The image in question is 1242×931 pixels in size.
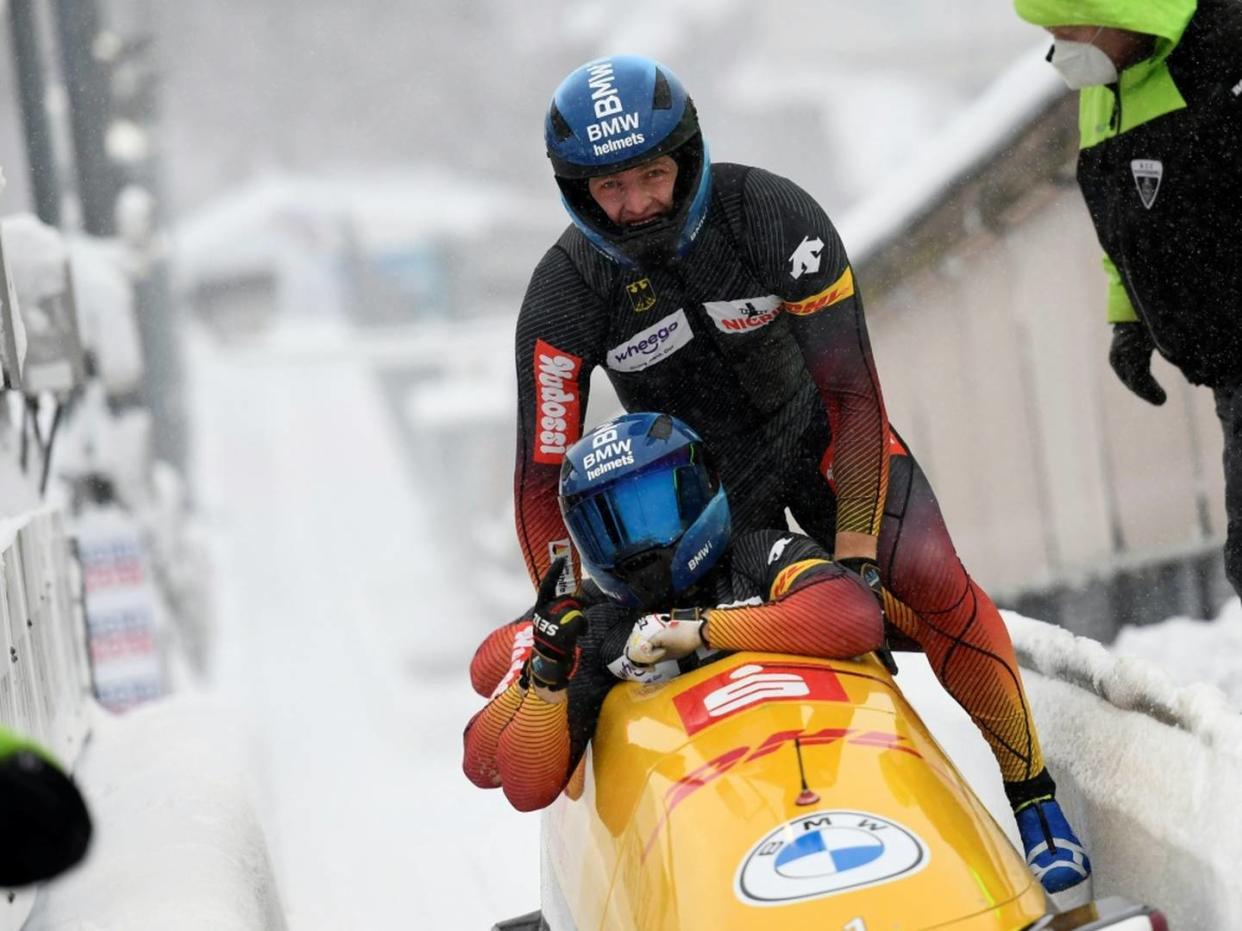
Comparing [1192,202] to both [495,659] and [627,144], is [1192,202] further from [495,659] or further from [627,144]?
[495,659]

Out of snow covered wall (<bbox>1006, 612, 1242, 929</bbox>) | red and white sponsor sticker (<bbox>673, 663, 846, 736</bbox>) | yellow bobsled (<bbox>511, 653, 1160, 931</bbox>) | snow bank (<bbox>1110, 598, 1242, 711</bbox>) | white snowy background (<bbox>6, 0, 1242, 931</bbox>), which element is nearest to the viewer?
yellow bobsled (<bbox>511, 653, 1160, 931</bbox>)

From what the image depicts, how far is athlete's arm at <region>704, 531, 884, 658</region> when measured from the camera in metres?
2.66

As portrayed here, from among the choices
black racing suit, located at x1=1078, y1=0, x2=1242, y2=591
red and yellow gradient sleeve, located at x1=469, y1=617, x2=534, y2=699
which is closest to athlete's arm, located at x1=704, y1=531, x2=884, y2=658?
red and yellow gradient sleeve, located at x1=469, y1=617, x2=534, y2=699

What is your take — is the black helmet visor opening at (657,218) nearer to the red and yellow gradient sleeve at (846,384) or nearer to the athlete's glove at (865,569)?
the red and yellow gradient sleeve at (846,384)

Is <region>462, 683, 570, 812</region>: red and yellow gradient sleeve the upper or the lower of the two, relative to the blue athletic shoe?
upper

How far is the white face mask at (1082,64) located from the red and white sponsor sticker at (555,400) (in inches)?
44.2

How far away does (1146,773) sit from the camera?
8.82 ft

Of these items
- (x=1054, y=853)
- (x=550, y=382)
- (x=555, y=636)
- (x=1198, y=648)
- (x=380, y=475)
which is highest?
(x=550, y=382)

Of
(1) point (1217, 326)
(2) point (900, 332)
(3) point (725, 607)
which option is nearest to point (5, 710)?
(3) point (725, 607)

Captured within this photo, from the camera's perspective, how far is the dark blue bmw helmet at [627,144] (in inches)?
118

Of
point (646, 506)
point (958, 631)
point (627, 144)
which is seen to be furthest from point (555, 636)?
point (627, 144)

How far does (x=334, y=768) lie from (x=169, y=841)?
590cm

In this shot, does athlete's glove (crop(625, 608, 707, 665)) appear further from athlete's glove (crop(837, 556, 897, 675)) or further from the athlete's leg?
the athlete's leg

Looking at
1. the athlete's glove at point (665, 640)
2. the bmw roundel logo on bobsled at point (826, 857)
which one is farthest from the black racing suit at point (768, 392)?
the bmw roundel logo on bobsled at point (826, 857)
